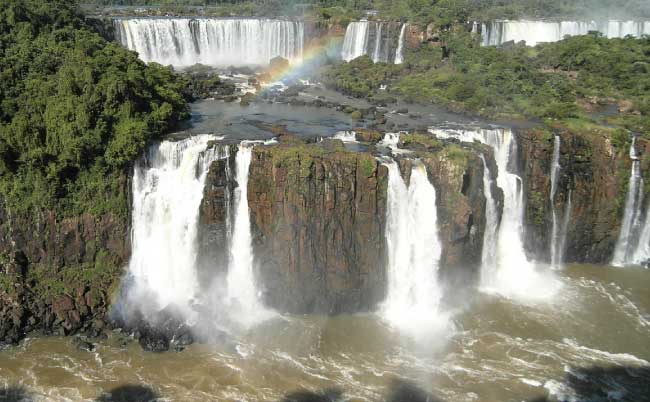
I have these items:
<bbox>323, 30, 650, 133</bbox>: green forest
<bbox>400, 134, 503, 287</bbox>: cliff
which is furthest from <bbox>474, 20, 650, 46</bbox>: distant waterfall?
<bbox>400, 134, 503, 287</bbox>: cliff

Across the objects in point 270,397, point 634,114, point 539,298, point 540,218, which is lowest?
point 270,397

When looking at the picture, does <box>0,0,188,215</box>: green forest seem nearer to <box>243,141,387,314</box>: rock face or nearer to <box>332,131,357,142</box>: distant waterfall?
<box>243,141,387,314</box>: rock face

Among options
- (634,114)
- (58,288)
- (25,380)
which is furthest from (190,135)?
(634,114)

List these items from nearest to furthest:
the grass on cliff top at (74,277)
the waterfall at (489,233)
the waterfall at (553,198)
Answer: the grass on cliff top at (74,277)
the waterfall at (489,233)
the waterfall at (553,198)

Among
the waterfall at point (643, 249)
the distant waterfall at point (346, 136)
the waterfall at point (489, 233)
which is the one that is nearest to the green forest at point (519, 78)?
the waterfall at point (643, 249)

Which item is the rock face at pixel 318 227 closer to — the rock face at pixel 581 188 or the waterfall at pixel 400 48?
the rock face at pixel 581 188

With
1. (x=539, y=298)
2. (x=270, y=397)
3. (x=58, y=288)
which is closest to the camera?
(x=270, y=397)

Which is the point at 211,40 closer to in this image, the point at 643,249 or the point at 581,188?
the point at 581,188

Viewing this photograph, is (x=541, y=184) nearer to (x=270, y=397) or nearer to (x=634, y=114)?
(x=634, y=114)
